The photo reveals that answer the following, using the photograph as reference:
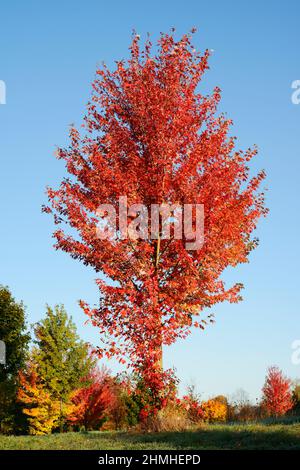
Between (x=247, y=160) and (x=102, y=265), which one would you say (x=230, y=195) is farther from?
(x=102, y=265)

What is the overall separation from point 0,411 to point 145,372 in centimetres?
2827

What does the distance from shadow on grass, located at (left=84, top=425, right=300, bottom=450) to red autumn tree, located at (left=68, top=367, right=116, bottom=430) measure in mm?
26752

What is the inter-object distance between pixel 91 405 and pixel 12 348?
25.3 ft

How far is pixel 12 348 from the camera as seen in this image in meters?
44.9

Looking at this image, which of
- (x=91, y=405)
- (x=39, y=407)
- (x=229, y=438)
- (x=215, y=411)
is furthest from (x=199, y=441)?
(x=91, y=405)

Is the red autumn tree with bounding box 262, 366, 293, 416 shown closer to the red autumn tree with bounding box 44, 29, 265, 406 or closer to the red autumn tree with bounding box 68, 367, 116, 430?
the red autumn tree with bounding box 68, 367, 116, 430

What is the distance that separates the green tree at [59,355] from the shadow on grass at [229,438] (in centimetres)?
2696

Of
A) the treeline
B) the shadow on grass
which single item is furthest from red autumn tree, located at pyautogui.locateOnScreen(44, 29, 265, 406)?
the treeline

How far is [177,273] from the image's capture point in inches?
709

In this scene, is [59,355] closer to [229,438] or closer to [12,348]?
[12,348]

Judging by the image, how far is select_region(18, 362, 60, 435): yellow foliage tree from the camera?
130ft

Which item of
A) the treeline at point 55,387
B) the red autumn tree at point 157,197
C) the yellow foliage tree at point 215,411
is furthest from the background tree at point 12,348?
the red autumn tree at point 157,197

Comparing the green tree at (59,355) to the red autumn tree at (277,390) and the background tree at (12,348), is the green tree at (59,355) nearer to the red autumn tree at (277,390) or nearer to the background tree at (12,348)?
the background tree at (12,348)
